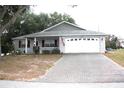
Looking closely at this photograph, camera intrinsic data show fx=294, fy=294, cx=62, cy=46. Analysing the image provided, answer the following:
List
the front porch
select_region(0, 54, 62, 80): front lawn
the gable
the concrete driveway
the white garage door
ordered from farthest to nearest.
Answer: the gable, the front porch, the white garage door, select_region(0, 54, 62, 80): front lawn, the concrete driveway

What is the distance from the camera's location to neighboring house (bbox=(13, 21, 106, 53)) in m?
38.2

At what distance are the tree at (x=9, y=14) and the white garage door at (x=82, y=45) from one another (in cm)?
1224

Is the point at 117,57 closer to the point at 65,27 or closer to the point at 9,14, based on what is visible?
the point at 9,14

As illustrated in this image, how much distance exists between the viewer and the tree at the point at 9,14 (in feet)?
81.8

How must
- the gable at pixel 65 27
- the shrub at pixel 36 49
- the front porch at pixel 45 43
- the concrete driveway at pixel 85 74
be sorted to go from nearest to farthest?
the concrete driveway at pixel 85 74, the shrub at pixel 36 49, the front porch at pixel 45 43, the gable at pixel 65 27

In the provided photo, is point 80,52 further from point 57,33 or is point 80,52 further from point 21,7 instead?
point 21,7

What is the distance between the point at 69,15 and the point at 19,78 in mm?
42808

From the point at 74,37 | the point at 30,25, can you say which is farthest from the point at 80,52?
the point at 30,25

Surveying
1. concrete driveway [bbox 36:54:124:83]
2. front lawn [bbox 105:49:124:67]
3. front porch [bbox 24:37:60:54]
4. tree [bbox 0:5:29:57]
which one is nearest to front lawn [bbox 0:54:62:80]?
concrete driveway [bbox 36:54:124:83]

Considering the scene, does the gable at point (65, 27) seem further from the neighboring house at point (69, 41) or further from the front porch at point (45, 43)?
the front porch at point (45, 43)

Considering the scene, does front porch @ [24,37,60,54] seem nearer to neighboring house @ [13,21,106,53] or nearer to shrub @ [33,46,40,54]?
neighboring house @ [13,21,106,53]

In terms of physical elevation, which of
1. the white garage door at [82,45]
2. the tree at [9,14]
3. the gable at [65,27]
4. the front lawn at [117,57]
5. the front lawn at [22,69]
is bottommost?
the front lawn at [117,57]

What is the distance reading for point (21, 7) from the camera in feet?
83.5

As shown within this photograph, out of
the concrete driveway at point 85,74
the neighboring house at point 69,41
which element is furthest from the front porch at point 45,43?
the concrete driveway at point 85,74
